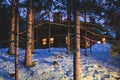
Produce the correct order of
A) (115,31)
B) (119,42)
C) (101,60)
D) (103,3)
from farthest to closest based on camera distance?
(101,60), (119,42), (115,31), (103,3)

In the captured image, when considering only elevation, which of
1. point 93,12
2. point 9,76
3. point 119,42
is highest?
point 93,12

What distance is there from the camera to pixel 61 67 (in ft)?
87.1

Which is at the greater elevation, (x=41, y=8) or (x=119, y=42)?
(x=41, y=8)

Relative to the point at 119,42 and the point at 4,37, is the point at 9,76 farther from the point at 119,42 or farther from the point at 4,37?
the point at 4,37

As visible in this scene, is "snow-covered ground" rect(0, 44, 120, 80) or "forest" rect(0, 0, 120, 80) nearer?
"forest" rect(0, 0, 120, 80)

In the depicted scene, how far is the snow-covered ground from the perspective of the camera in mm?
25078

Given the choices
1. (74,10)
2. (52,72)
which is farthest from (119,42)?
(74,10)

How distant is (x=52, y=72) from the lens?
1021 inches

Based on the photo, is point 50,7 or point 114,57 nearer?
point 50,7

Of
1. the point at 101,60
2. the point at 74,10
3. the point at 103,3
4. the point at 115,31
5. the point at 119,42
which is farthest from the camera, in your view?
the point at 101,60

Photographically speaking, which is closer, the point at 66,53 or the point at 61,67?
the point at 61,67

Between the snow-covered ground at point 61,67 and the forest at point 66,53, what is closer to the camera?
the forest at point 66,53

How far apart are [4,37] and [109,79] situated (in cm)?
2514

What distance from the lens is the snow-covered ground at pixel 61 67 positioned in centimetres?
2508
